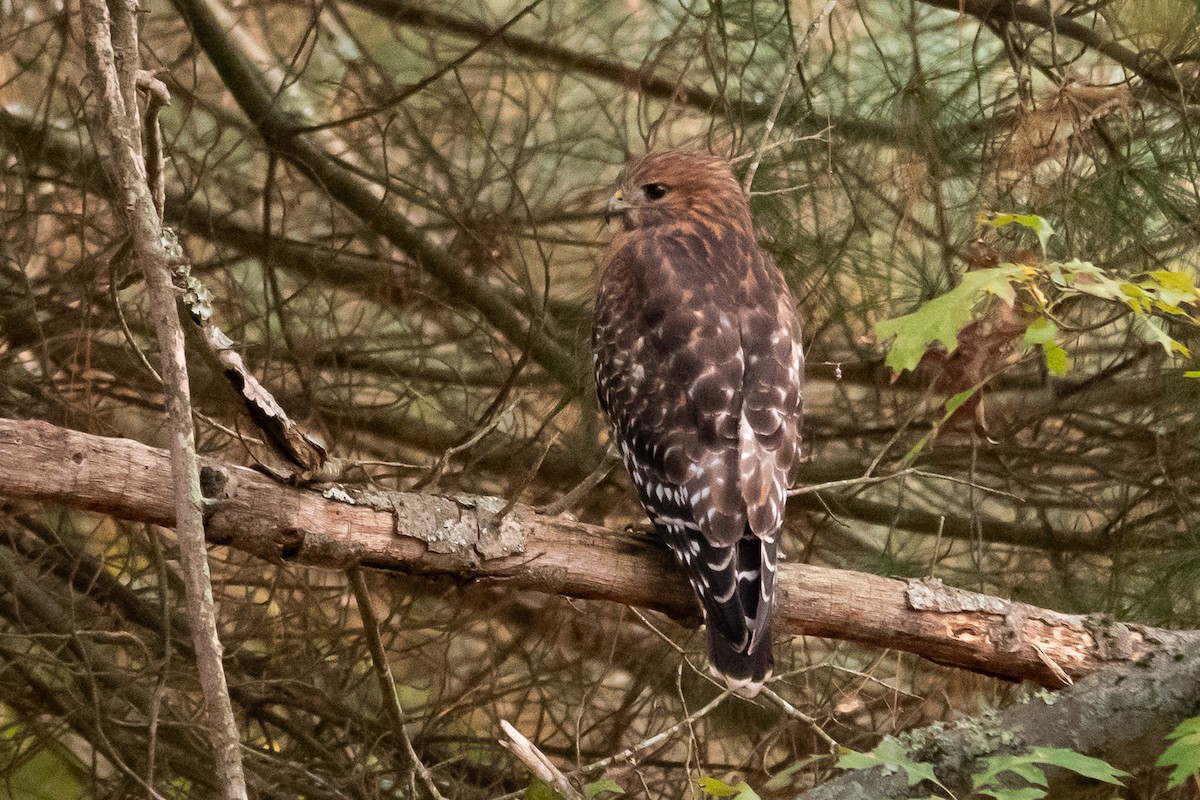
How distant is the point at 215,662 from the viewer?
1.67 m

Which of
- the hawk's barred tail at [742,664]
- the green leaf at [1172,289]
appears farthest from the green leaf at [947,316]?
the hawk's barred tail at [742,664]

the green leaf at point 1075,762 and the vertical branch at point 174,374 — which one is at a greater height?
the vertical branch at point 174,374

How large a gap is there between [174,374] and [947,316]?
117 centimetres

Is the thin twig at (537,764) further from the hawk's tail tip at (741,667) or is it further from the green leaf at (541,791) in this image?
the hawk's tail tip at (741,667)

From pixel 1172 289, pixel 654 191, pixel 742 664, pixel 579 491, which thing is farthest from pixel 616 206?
pixel 1172 289

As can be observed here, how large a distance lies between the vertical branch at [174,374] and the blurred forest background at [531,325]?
4.79 ft

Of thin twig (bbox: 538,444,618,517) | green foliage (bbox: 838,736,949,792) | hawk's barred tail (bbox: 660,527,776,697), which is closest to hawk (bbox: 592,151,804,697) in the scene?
hawk's barred tail (bbox: 660,527,776,697)

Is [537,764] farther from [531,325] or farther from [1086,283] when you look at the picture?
[531,325]

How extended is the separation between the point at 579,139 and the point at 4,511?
1.87 metres

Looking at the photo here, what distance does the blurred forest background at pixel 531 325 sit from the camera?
3.39 meters

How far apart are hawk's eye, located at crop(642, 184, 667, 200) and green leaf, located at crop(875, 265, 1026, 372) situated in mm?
1370

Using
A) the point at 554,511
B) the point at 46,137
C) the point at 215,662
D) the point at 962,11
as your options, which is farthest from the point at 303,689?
the point at 962,11

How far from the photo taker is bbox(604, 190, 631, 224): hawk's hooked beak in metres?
3.47

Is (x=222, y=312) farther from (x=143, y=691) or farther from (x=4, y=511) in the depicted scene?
(x=143, y=691)
